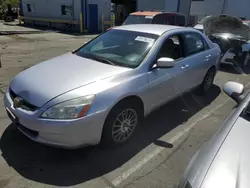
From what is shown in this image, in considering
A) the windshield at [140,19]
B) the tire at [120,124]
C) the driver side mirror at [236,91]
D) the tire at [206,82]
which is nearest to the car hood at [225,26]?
the windshield at [140,19]

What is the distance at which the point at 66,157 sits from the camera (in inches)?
112

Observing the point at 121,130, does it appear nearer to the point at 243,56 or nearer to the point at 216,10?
the point at 243,56

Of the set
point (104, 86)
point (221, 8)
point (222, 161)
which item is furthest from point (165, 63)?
point (221, 8)

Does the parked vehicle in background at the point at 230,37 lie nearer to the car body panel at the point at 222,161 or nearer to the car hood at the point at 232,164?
the car body panel at the point at 222,161

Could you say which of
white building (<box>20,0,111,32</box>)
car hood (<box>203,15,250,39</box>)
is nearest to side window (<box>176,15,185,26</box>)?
car hood (<box>203,15,250,39</box>)

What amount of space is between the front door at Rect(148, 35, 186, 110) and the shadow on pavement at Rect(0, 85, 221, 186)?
55cm

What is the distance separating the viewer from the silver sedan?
2.48 meters

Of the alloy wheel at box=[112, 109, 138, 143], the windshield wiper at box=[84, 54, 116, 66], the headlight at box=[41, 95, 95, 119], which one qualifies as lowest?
the alloy wheel at box=[112, 109, 138, 143]

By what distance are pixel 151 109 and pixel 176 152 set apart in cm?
72

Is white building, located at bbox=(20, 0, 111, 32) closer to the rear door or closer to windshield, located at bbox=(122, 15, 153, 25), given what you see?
windshield, located at bbox=(122, 15, 153, 25)

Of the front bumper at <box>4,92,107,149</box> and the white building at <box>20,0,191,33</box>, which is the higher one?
the white building at <box>20,0,191,33</box>

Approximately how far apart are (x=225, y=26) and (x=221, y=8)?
9900mm

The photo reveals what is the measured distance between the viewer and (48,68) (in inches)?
127

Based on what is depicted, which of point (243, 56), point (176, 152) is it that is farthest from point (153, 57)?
point (243, 56)
